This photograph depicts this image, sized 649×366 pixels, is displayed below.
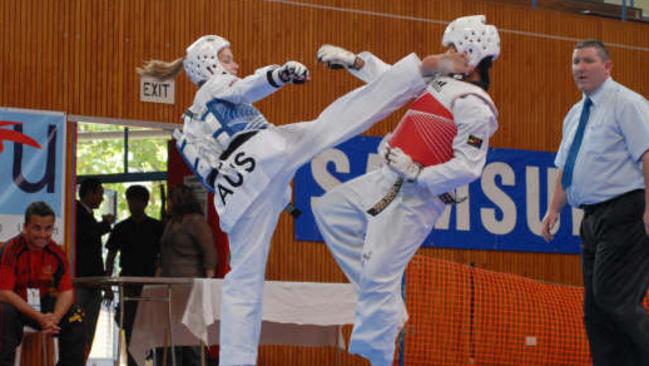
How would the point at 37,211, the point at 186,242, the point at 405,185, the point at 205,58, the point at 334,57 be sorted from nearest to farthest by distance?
the point at 405,185 → the point at 334,57 → the point at 205,58 → the point at 37,211 → the point at 186,242

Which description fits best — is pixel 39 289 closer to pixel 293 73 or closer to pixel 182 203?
pixel 182 203

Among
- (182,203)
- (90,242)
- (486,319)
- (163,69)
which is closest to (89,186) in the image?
(90,242)

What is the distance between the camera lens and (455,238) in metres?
13.1

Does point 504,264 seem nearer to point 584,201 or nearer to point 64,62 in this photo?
point 64,62

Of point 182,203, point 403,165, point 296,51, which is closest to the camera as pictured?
point 403,165

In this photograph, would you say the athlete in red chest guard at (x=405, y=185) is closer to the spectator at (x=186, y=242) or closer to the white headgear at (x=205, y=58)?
the white headgear at (x=205, y=58)

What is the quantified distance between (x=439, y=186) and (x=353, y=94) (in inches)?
34.0

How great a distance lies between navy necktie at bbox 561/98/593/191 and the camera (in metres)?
7.10

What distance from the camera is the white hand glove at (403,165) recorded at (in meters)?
6.48

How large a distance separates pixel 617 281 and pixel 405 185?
4.31ft

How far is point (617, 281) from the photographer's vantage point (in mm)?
6645

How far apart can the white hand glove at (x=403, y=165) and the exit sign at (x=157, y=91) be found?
5.45 metres

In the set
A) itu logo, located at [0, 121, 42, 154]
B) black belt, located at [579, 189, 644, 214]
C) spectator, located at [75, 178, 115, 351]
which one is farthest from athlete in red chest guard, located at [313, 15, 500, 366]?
itu logo, located at [0, 121, 42, 154]

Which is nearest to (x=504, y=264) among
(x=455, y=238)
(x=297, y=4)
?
(x=455, y=238)
